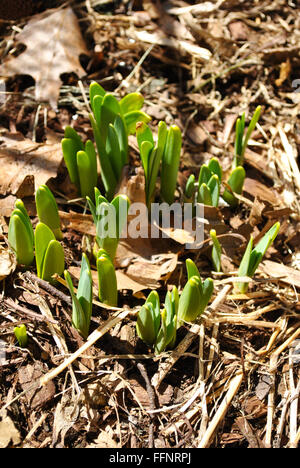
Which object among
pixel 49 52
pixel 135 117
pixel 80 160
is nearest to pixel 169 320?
pixel 80 160

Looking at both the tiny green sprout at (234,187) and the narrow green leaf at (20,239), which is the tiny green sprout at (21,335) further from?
the tiny green sprout at (234,187)

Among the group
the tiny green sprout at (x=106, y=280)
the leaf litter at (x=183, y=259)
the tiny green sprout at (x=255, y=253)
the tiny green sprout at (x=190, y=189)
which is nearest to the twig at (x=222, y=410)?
the leaf litter at (x=183, y=259)

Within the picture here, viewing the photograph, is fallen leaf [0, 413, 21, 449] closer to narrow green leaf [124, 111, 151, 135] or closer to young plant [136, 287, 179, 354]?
young plant [136, 287, 179, 354]

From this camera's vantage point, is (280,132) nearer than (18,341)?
No

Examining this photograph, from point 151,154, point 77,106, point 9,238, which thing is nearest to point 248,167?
point 151,154
